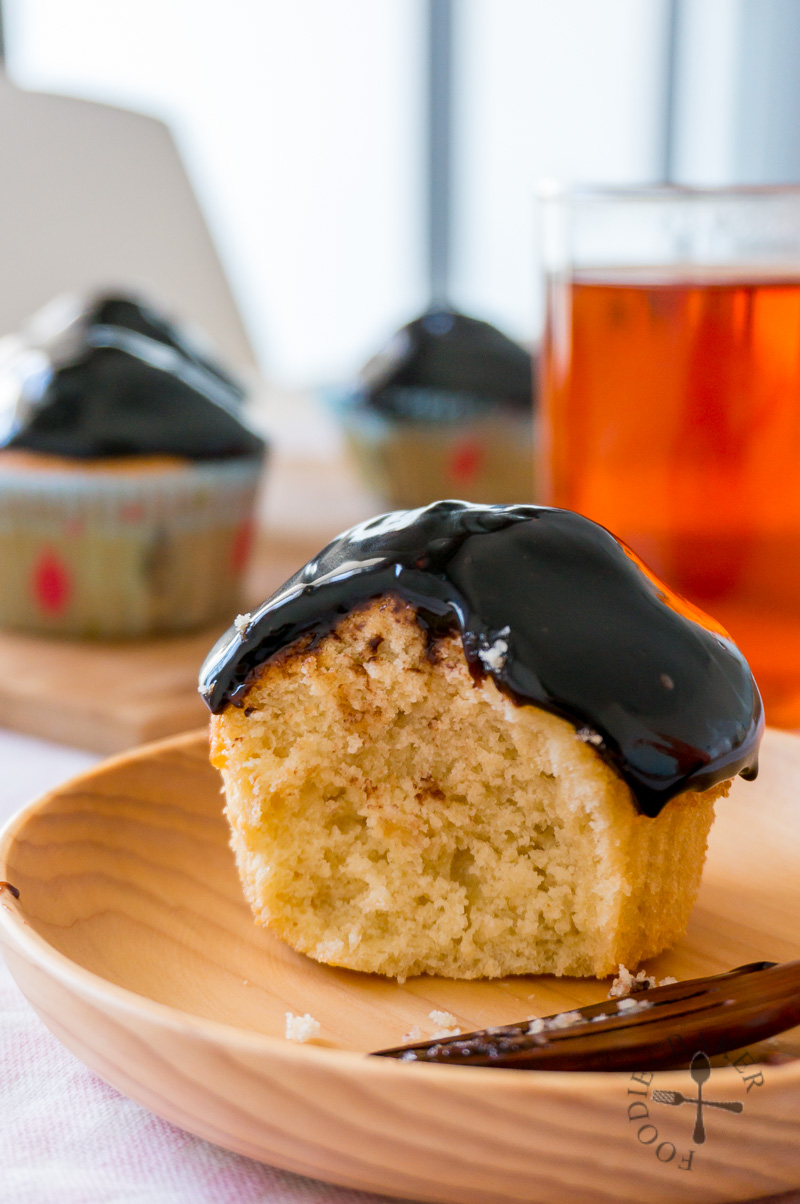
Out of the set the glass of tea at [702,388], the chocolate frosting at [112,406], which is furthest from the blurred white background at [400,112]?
the glass of tea at [702,388]

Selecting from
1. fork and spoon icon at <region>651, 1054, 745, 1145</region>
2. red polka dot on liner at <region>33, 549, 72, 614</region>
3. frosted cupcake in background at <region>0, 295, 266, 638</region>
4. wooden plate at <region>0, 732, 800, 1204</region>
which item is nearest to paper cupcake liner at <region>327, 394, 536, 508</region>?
frosted cupcake in background at <region>0, 295, 266, 638</region>

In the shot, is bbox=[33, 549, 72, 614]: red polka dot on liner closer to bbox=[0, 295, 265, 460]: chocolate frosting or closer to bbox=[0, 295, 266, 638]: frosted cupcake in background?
bbox=[0, 295, 266, 638]: frosted cupcake in background

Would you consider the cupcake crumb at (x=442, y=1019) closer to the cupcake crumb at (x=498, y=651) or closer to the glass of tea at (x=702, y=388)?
the cupcake crumb at (x=498, y=651)

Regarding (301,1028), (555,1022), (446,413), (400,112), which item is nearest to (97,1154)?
(301,1028)

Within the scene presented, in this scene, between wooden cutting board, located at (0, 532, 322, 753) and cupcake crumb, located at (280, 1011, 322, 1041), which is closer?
cupcake crumb, located at (280, 1011, 322, 1041)

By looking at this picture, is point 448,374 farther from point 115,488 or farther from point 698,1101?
point 698,1101
